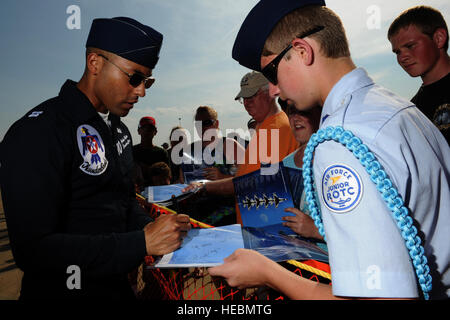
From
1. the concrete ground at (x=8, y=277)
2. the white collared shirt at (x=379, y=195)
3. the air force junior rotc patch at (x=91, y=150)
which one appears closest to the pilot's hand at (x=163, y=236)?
the air force junior rotc patch at (x=91, y=150)

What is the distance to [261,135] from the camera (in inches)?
108

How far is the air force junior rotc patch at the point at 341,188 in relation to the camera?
0.79 m

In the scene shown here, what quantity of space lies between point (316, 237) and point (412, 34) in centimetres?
278

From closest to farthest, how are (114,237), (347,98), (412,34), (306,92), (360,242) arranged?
(360,242) < (347,98) < (306,92) < (114,237) < (412,34)

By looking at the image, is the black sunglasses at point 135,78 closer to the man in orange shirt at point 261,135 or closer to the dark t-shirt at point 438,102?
the man in orange shirt at point 261,135

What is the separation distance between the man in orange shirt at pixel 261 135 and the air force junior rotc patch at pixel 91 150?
116cm

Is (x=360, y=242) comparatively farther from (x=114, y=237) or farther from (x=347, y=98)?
(x=114, y=237)

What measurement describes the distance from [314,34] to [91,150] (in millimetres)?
1400

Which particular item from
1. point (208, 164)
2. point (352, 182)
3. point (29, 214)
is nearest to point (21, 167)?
point (29, 214)

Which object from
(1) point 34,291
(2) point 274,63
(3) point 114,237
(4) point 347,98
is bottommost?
(1) point 34,291

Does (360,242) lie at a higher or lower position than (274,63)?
lower

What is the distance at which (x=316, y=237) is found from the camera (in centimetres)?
179

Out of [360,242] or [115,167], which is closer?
[360,242]

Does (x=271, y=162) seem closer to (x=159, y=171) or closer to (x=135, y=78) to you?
(x=135, y=78)
